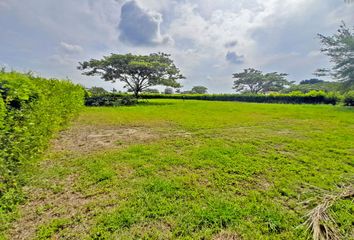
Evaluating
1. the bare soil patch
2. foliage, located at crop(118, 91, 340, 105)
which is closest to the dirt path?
the bare soil patch

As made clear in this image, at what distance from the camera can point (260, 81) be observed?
149 feet

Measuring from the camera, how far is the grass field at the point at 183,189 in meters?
1.95

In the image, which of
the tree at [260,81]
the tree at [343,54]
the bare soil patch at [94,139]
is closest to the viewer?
the bare soil patch at [94,139]

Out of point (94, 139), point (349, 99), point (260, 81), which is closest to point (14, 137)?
point (94, 139)

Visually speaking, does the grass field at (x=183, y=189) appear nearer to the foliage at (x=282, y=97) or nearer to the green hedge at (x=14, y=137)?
the green hedge at (x=14, y=137)

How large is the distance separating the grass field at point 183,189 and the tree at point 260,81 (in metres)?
44.0

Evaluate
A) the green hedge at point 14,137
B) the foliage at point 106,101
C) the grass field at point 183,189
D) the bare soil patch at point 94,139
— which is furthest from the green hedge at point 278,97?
the green hedge at point 14,137

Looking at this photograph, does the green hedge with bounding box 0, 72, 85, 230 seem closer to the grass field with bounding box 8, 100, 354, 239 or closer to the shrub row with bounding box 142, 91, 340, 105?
the grass field with bounding box 8, 100, 354, 239

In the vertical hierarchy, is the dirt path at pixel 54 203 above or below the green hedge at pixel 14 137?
below

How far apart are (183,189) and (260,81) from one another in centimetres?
4794

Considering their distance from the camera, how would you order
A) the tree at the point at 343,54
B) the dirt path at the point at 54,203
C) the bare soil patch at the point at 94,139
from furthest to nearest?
the tree at the point at 343,54 < the bare soil patch at the point at 94,139 < the dirt path at the point at 54,203

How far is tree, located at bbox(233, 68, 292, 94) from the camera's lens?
44406 millimetres

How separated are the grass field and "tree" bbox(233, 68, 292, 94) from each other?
44049 millimetres

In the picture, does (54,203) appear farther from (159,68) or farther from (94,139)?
(159,68)
